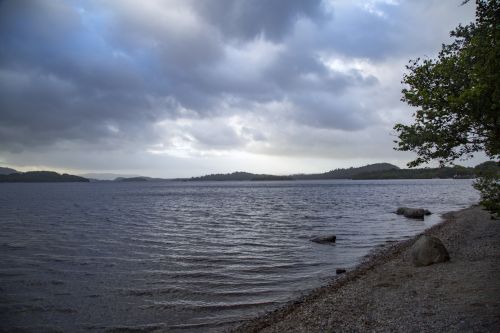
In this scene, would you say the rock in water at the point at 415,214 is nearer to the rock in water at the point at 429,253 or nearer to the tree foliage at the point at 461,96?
the rock in water at the point at 429,253

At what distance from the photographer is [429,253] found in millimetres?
A: 18875

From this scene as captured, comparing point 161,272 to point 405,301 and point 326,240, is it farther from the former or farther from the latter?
point 326,240

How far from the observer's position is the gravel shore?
417 inches

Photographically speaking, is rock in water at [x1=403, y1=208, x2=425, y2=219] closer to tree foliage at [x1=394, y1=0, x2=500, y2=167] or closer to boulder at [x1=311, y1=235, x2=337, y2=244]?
boulder at [x1=311, y1=235, x2=337, y2=244]

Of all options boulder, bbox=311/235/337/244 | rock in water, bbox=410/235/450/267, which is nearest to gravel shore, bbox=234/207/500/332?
rock in water, bbox=410/235/450/267

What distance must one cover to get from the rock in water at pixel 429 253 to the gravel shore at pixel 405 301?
19.7 inches

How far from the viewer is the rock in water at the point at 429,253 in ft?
61.3

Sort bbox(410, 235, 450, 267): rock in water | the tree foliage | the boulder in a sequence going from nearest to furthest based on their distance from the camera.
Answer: the tree foliage < bbox(410, 235, 450, 267): rock in water < the boulder

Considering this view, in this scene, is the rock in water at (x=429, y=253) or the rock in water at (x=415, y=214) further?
the rock in water at (x=415, y=214)

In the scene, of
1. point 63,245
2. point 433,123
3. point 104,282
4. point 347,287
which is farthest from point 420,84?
point 63,245

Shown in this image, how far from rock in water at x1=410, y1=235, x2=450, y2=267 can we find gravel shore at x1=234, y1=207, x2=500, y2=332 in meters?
0.50

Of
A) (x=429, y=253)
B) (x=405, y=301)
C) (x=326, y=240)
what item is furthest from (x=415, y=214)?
(x=405, y=301)

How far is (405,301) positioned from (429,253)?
7.19m

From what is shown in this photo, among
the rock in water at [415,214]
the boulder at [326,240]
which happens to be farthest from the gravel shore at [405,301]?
the rock in water at [415,214]
